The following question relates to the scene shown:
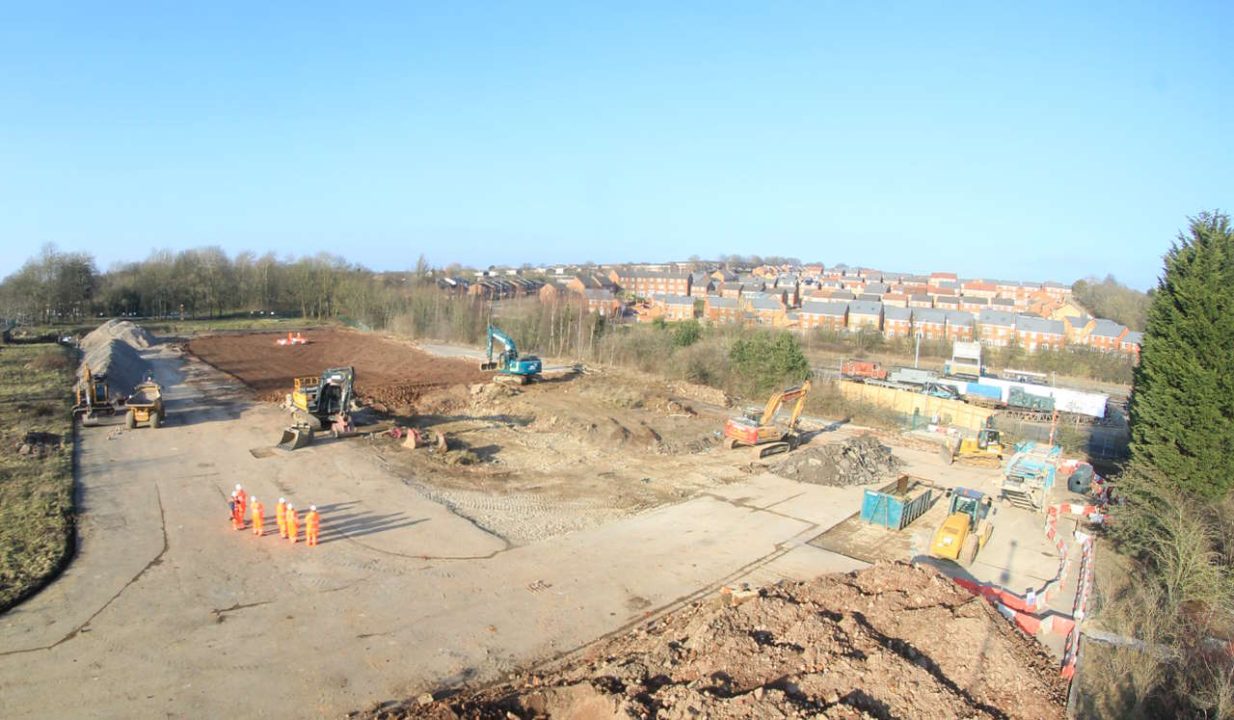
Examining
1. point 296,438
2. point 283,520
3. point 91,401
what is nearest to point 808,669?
point 283,520

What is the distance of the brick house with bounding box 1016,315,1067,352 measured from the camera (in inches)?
2301

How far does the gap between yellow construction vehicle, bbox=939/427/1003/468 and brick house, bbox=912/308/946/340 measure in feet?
126

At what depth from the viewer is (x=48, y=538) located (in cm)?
1397

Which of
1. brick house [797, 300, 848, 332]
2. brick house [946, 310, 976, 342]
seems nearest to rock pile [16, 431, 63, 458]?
brick house [797, 300, 848, 332]

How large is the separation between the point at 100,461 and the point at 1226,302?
29162 mm

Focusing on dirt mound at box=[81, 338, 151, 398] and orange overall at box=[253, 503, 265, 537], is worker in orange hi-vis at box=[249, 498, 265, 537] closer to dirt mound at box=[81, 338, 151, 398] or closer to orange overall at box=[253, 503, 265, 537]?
orange overall at box=[253, 503, 265, 537]

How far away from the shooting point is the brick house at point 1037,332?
58.4 m

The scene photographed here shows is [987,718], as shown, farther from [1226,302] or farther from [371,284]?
[371,284]

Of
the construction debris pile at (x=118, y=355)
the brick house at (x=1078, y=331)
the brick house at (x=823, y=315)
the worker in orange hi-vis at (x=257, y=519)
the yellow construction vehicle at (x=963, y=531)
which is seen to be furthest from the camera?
the brick house at (x=823, y=315)

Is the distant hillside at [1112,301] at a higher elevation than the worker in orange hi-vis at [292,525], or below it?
higher

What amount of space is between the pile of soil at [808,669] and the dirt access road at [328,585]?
4.44ft

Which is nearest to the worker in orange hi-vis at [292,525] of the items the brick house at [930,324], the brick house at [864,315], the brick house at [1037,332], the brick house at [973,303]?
the brick house at [930,324]

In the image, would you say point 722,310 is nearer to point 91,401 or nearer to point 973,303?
point 973,303

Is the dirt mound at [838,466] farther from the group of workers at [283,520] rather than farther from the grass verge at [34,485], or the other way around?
the grass verge at [34,485]
